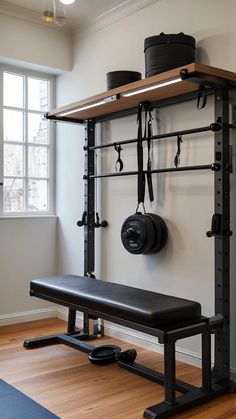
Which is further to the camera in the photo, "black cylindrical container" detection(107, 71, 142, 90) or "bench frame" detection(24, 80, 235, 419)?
"black cylindrical container" detection(107, 71, 142, 90)

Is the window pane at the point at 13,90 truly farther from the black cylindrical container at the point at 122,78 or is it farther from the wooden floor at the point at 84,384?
the wooden floor at the point at 84,384

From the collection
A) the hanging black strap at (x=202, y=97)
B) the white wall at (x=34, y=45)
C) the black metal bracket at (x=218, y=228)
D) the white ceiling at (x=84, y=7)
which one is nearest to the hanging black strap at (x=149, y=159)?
the hanging black strap at (x=202, y=97)

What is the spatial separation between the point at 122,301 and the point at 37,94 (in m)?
2.47

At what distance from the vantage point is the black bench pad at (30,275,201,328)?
2.30 meters

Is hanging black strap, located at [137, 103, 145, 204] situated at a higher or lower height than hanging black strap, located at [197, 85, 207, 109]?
lower

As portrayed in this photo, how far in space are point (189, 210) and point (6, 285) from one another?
1.85 meters

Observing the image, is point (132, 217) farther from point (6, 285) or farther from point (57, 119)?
point (6, 285)

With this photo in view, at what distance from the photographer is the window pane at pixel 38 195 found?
13.6 feet

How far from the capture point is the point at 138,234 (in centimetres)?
308

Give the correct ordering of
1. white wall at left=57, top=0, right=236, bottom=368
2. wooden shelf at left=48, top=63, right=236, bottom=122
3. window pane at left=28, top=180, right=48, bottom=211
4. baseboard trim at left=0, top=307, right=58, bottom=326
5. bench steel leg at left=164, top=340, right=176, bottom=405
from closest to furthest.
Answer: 1. bench steel leg at left=164, top=340, right=176, bottom=405
2. wooden shelf at left=48, top=63, right=236, bottom=122
3. white wall at left=57, top=0, right=236, bottom=368
4. baseboard trim at left=0, top=307, right=58, bottom=326
5. window pane at left=28, top=180, right=48, bottom=211

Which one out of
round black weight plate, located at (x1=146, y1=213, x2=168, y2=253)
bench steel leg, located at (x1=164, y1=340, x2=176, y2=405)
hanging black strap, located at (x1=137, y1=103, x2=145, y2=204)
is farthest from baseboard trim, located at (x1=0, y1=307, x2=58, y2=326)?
bench steel leg, located at (x1=164, y1=340, x2=176, y2=405)

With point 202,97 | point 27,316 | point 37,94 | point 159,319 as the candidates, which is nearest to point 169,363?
point 159,319

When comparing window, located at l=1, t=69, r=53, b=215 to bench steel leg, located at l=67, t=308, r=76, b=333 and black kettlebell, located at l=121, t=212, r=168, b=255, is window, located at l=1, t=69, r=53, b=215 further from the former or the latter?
black kettlebell, located at l=121, t=212, r=168, b=255

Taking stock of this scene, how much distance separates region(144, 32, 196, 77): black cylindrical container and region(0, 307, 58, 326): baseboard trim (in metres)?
2.39
